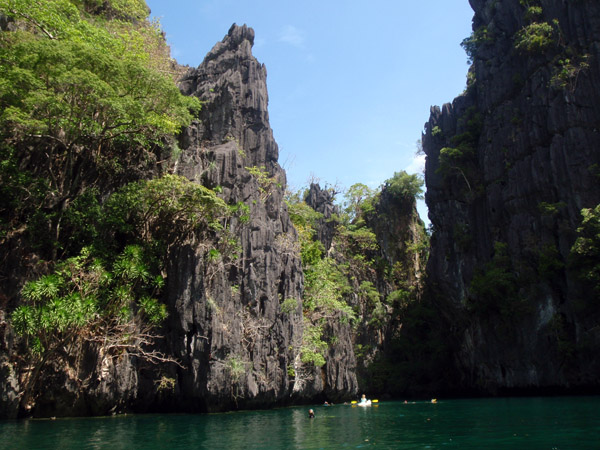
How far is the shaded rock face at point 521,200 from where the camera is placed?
1275 inches

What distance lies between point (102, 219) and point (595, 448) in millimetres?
19145

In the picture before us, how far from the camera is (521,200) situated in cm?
3641

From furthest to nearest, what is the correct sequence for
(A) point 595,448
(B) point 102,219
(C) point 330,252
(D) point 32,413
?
(C) point 330,252
(B) point 102,219
(D) point 32,413
(A) point 595,448

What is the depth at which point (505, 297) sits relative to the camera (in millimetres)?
34531

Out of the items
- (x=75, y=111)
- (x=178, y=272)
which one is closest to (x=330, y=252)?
(x=178, y=272)

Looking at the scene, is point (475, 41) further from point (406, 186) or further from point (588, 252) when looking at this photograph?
point (588, 252)

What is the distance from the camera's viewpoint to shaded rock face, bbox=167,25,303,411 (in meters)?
21.1

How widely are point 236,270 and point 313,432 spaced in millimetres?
11353

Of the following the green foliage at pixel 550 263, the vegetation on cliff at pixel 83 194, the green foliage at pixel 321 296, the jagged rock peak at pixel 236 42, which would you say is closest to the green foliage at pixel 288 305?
the green foliage at pixel 321 296

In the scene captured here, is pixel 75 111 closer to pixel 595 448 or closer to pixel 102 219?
pixel 102 219

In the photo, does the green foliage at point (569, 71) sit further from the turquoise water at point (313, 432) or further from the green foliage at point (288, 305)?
the green foliage at point (288, 305)

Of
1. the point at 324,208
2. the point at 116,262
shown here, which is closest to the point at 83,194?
the point at 116,262

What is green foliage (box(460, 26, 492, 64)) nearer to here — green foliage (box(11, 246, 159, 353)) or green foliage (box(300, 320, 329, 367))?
green foliage (box(300, 320, 329, 367))

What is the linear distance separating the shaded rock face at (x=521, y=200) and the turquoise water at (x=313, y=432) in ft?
47.7
